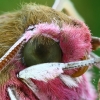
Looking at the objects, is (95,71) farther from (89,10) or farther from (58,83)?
(89,10)

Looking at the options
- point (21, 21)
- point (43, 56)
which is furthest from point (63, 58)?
point (21, 21)

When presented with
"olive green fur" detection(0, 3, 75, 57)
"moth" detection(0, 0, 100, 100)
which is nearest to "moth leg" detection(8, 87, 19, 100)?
"moth" detection(0, 0, 100, 100)

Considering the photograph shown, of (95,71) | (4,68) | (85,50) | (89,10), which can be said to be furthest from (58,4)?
(89,10)

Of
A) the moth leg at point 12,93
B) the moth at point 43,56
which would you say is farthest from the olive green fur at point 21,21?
the moth leg at point 12,93

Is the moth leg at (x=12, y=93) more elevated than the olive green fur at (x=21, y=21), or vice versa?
the olive green fur at (x=21, y=21)

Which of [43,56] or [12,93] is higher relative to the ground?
[43,56]

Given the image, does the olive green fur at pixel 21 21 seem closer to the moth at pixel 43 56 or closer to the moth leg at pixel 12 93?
the moth at pixel 43 56

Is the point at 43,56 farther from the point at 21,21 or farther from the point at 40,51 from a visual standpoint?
the point at 21,21

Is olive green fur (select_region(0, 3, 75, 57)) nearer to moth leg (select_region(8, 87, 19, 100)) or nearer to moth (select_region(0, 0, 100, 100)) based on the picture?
moth (select_region(0, 0, 100, 100))
